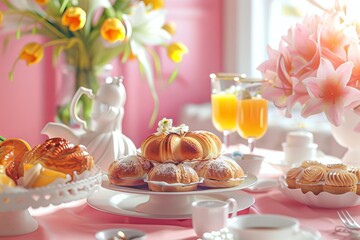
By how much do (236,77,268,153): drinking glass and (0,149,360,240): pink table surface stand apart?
38 centimetres

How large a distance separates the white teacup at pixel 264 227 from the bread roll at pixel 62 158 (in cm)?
33

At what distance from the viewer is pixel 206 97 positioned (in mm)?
3598

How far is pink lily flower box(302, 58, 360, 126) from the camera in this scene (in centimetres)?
141

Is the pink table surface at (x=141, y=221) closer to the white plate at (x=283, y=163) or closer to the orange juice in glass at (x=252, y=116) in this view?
the white plate at (x=283, y=163)

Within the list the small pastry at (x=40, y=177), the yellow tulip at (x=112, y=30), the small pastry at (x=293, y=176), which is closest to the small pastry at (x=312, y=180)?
the small pastry at (x=293, y=176)

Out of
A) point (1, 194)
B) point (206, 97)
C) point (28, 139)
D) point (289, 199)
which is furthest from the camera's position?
point (206, 97)

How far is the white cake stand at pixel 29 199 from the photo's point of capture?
1061 millimetres

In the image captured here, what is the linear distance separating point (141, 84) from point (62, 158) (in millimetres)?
2190

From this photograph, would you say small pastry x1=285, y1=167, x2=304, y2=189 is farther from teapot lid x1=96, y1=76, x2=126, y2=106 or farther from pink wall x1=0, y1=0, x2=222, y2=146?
pink wall x1=0, y1=0, x2=222, y2=146

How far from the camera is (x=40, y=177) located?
3.56ft

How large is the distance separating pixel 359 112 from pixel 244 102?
0.37 metres

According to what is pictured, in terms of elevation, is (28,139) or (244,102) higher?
(244,102)

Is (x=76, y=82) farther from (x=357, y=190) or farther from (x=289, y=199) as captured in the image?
(x=357, y=190)

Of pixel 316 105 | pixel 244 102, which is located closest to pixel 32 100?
pixel 244 102
